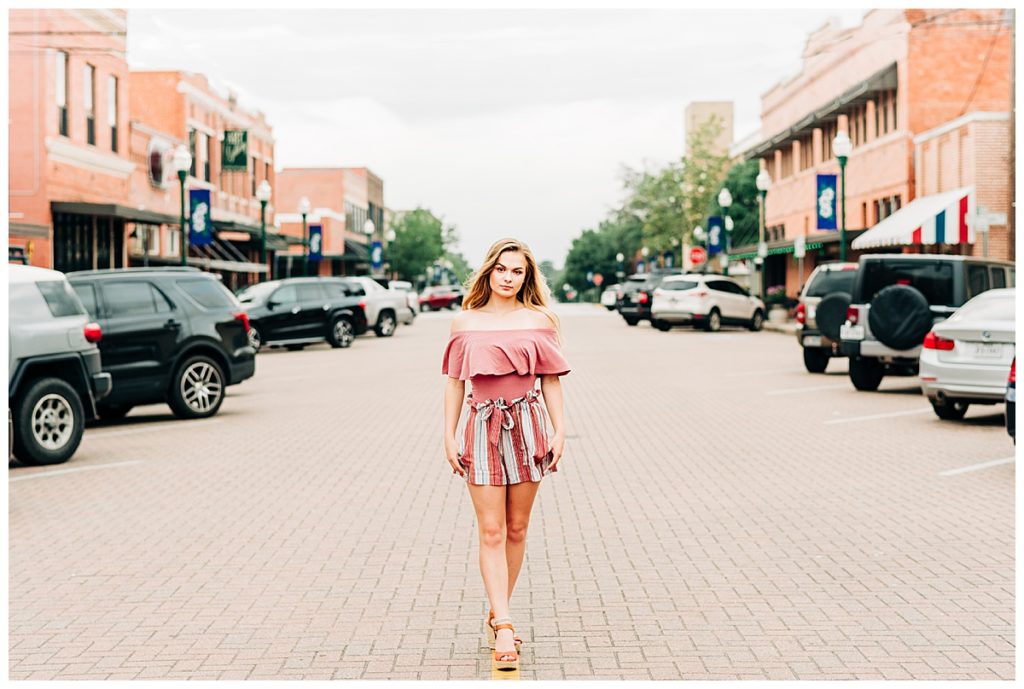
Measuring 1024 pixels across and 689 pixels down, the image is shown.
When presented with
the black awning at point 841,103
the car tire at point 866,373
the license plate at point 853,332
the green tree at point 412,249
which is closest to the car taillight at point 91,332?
the license plate at point 853,332

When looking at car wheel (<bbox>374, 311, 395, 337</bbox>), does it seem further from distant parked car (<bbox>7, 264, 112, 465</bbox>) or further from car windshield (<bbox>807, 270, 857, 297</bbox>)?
Result: distant parked car (<bbox>7, 264, 112, 465</bbox>)

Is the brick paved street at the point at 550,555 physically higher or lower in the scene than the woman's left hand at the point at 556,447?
lower

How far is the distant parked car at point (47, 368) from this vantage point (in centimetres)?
1215

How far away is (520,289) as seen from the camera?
19.6ft

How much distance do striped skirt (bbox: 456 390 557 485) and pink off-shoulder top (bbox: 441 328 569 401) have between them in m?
0.05

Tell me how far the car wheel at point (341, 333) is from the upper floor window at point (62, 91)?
9.44m

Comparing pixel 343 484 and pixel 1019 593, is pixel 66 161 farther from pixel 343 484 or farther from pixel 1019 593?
pixel 1019 593

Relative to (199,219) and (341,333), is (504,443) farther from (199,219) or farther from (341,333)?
(199,219)

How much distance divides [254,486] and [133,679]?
5.59 metres

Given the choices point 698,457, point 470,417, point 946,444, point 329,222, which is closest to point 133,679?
point 470,417

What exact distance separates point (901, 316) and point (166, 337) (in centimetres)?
920

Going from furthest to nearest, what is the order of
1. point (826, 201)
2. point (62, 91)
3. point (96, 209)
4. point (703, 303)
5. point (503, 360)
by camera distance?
point (826, 201) < point (703, 303) < point (62, 91) < point (96, 209) < point (503, 360)

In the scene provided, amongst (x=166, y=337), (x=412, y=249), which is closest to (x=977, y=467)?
(x=166, y=337)

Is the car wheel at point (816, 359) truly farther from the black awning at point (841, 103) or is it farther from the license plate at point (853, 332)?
the black awning at point (841, 103)
